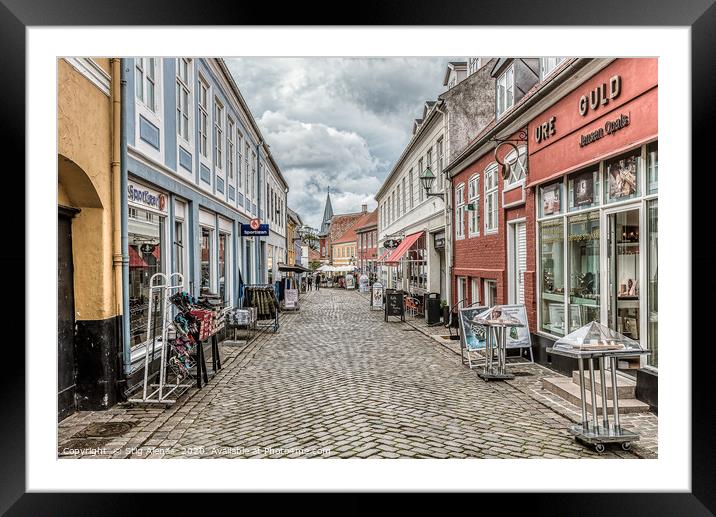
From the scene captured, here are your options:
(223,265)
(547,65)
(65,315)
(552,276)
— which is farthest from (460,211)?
(65,315)

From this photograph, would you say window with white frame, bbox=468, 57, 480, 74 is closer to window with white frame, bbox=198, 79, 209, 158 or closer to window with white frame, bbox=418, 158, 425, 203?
window with white frame, bbox=418, 158, 425, 203

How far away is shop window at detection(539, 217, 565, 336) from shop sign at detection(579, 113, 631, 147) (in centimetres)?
147

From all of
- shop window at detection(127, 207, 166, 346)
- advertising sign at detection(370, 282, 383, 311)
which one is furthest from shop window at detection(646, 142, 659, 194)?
advertising sign at detection(370, 282, 383, 311)

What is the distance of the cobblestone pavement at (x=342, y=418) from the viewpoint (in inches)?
183

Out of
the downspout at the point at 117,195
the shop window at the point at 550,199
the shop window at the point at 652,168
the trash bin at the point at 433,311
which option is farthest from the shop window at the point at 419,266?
the downspout at the point at 117,195

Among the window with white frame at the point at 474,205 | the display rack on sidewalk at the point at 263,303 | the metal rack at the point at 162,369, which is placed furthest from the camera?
the display rack on sidewalk at the point at 263,303

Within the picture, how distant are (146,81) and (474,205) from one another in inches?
313

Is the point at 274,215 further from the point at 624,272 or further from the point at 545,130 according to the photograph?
the point at 624,272

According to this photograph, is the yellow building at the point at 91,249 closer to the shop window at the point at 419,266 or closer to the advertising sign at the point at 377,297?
the shop window at the point at 419,266

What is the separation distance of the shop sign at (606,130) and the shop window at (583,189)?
0.40 meters

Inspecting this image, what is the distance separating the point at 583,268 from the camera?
24.9 ft
